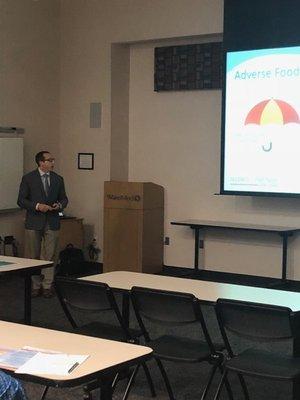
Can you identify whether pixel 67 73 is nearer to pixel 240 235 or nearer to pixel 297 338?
pixel 240 235

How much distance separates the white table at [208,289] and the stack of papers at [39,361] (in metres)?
1.27

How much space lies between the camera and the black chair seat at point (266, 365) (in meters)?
3.19

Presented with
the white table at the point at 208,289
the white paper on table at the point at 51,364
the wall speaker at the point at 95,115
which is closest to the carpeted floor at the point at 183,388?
the white table at the point at 208,289

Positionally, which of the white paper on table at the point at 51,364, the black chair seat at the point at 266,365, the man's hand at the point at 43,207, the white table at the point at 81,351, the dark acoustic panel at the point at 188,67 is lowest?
the black chair seat at the point at 266,365

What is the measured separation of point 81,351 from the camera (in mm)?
2656

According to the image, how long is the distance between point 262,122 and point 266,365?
4.24 meters

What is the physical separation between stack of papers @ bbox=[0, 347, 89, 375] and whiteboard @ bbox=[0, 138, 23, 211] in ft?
18.3

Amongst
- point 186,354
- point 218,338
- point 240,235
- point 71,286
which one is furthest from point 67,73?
point 186,354

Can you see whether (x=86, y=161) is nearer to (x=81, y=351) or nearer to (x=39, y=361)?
(x=81, y=351)

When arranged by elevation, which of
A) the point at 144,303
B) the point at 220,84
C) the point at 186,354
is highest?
the point at 220,84

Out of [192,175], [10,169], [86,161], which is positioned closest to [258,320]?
[192,175]

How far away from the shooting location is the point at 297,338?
132 inches

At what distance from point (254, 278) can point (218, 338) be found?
2342mm

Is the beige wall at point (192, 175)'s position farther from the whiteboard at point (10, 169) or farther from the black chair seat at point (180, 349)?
the black chair seat at point (180, 349)
